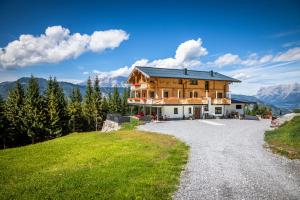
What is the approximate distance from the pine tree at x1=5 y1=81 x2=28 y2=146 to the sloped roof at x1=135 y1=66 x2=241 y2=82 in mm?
28150

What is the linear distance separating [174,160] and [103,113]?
59.4m

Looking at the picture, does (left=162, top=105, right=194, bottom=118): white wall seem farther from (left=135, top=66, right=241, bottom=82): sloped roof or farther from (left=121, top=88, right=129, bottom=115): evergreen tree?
(left=121, top=88, right=129, bottom=115): evergreen tree

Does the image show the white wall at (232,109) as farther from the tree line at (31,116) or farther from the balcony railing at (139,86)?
the tree line at (31,116)

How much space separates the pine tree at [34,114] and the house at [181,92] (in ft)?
67.1

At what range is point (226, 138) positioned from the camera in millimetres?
24516

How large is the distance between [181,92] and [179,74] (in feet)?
14.1

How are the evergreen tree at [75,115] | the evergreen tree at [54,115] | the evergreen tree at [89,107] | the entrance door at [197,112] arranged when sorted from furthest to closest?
1. the evergreen tree at [89,107]
2. the evergreen tree at [75,115]
3. the evergreen tree at [54,115]
4. the entrance door at [197,112]

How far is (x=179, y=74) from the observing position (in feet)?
159

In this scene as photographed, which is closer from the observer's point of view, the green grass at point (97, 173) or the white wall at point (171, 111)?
the green grass at point (97, 173)

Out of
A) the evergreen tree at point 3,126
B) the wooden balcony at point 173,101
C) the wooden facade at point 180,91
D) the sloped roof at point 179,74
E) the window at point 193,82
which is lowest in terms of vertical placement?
the evergreen tree at point 3,126

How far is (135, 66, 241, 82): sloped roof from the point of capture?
44719 mm

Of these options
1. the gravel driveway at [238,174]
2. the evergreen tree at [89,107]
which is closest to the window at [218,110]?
the gravel driveway at [238,174]

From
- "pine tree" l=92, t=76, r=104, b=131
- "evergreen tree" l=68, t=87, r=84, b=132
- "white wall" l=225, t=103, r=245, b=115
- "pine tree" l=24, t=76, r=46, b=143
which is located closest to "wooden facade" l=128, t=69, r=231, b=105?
"white wall" l=225, t=103, r=245, b=115

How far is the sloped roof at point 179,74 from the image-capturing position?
44719mm
